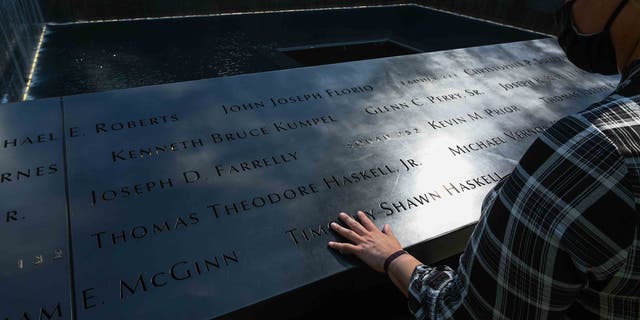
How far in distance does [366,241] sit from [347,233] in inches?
4.4

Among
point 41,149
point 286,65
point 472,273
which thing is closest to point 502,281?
point 472,273

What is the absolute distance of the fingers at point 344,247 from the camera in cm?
200

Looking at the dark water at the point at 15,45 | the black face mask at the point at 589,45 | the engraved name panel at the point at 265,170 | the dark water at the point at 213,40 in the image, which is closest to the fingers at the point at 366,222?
the engraved name panel at the point at 265,170

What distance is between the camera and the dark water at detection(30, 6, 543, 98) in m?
5.32

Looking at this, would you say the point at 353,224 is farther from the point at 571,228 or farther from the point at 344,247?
the point at 571,228

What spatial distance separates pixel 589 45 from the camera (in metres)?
1.51

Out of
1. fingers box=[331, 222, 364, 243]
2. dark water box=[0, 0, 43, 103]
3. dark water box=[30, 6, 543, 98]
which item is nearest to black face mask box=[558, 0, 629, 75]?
fingers box=[331, 222, 364, 243]

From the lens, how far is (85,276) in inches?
69.2

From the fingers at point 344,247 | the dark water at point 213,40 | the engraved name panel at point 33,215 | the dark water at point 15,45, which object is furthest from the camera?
the dark water at point 213,40

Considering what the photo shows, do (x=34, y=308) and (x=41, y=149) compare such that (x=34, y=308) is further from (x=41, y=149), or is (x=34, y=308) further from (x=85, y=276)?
(x=41, y=149)

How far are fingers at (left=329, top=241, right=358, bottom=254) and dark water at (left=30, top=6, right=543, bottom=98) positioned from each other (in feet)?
13.3

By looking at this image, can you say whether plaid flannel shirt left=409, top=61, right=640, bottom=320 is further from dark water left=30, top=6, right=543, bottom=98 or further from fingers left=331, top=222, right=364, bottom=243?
dark water left=30, top=6, right=543, bottom=98

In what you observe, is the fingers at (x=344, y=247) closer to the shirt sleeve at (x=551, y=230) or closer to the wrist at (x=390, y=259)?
the wrist at (x=390, y=259)

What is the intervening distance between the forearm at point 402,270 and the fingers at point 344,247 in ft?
0.69
